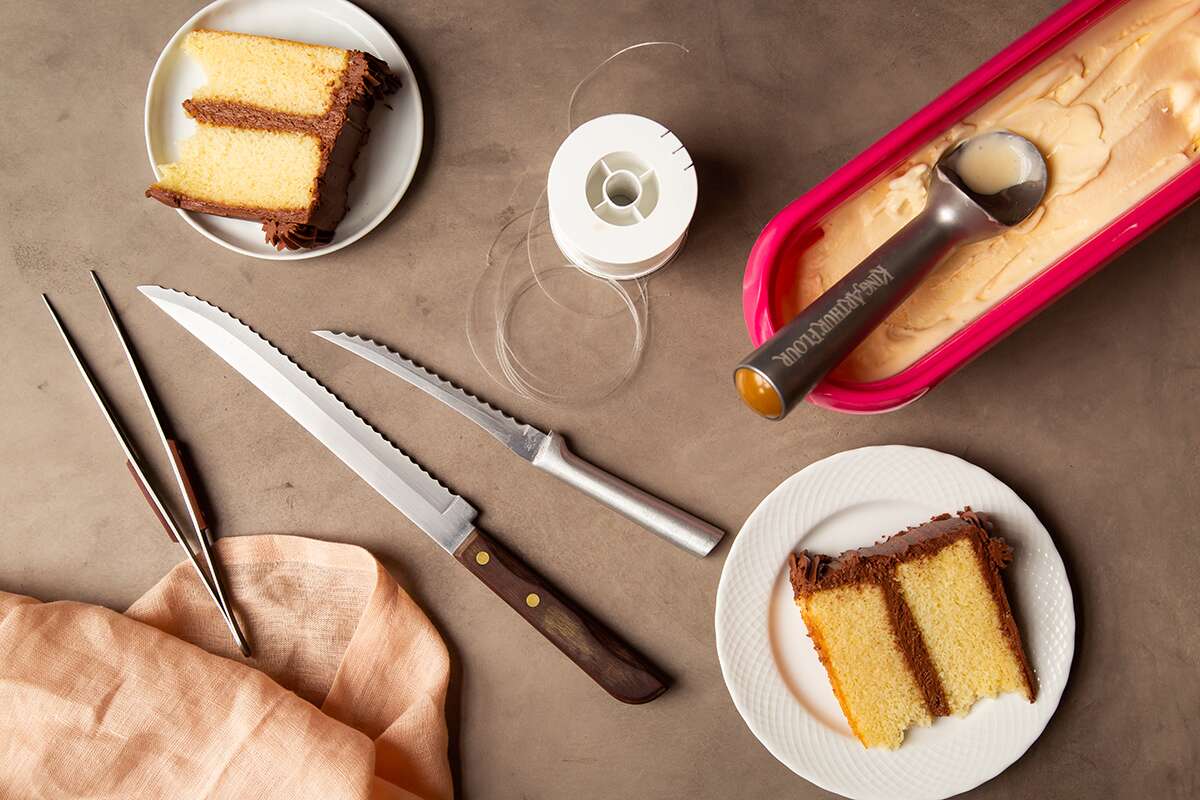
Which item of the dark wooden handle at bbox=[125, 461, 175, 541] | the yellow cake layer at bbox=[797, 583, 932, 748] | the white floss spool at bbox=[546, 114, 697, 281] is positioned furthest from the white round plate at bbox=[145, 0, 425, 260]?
the yellow cake layer at bbox=[797, 583, 932, 748]

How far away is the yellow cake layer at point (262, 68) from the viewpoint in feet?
3.85

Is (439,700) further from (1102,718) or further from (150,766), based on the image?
(1102,718)

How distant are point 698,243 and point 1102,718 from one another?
928mm

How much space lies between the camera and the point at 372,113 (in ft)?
4.01

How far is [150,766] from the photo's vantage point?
1.16m

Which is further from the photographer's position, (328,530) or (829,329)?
(328,530)

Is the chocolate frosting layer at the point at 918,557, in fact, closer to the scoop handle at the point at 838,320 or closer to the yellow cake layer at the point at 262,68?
the scoop handle at the point at 838,320

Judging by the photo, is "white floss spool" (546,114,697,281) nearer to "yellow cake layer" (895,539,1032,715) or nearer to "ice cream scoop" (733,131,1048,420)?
"ice cream scoop" (733,131,1048,420)

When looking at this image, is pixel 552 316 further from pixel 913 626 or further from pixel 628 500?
pixel 913 626

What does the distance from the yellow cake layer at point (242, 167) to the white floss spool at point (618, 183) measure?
1.22ft

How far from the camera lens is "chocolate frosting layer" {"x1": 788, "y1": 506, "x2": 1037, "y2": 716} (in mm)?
1141

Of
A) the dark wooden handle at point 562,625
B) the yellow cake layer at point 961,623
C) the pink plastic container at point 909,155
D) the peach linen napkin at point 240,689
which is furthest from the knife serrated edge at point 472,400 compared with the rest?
the yellow cake layer at point 961,623

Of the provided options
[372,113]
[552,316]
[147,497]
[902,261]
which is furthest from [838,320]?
[147,497]

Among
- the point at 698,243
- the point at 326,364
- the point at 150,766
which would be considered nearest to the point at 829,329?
the point at 698,243
